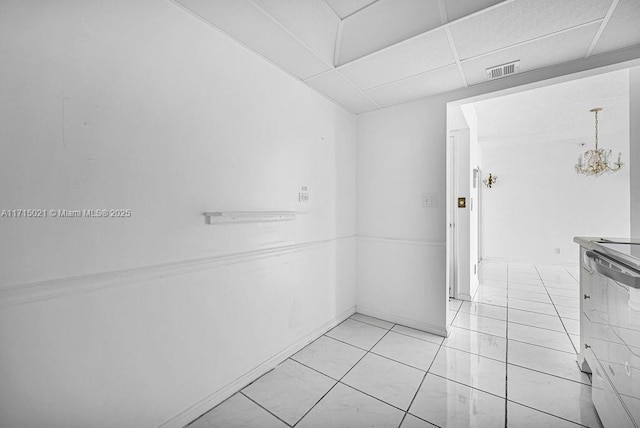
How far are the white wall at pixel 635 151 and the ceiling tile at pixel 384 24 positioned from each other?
1.67 m

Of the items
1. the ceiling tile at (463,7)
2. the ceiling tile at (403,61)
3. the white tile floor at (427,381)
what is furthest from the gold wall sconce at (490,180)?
the ceiling tile at (463,7)

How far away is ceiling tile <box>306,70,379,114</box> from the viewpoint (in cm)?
222

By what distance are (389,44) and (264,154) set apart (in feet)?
3.81

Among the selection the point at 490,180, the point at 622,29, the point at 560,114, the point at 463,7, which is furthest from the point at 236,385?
the point at 490,180

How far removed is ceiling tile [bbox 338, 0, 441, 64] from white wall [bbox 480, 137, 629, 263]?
16.7 feet

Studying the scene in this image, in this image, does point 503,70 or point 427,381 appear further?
point 503,70

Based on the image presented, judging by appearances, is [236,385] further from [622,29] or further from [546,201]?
[546,201]

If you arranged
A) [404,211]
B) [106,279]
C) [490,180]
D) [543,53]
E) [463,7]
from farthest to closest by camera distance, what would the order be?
1. [490,180]
2. [404,211]
3. [543,53]
4. [463,7]
5. [106,279]

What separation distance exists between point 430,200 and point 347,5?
1773 mm

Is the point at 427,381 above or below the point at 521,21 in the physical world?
below

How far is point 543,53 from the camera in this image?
5.91ft

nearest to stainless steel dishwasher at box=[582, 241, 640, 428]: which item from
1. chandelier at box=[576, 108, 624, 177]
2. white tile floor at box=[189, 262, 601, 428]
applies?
white tile floor at box=[189, 262, 601, 428]

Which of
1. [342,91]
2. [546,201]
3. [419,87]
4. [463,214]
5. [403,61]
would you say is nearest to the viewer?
[403,61]

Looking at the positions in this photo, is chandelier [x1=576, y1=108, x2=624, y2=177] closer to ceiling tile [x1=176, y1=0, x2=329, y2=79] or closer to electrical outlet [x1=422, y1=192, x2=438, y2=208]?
electrical outlet [x1=422, y1=192, x2=438, y2=208]
